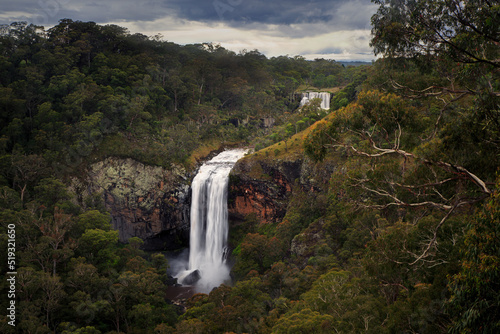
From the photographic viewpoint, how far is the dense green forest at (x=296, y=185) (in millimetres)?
7414

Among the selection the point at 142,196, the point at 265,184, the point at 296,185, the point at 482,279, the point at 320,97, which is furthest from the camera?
the point at 320,97

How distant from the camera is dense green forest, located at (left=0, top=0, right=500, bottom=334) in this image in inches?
292

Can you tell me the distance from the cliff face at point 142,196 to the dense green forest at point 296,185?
3.82 feet

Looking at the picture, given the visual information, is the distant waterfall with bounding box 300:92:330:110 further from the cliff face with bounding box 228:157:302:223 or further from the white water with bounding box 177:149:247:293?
the white water with bounding box 177:149:247:293

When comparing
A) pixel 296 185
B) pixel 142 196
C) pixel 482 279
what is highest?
pixel 482 279

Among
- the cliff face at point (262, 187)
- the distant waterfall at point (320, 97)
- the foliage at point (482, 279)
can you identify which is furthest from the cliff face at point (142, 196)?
the foliage at point (482, 279)

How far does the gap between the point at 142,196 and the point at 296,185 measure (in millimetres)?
14239

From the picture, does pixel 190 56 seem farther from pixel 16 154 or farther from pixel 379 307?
pixel 379 307

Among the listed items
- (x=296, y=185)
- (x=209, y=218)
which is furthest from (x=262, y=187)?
(x=209, y=218)

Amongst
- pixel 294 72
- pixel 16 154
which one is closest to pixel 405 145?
pixel 16 154

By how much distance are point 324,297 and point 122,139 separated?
25.9 metres

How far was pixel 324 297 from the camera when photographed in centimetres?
1311

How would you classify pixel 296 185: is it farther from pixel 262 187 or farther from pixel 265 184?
pixel 262 187

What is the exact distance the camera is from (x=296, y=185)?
29.6 metres
